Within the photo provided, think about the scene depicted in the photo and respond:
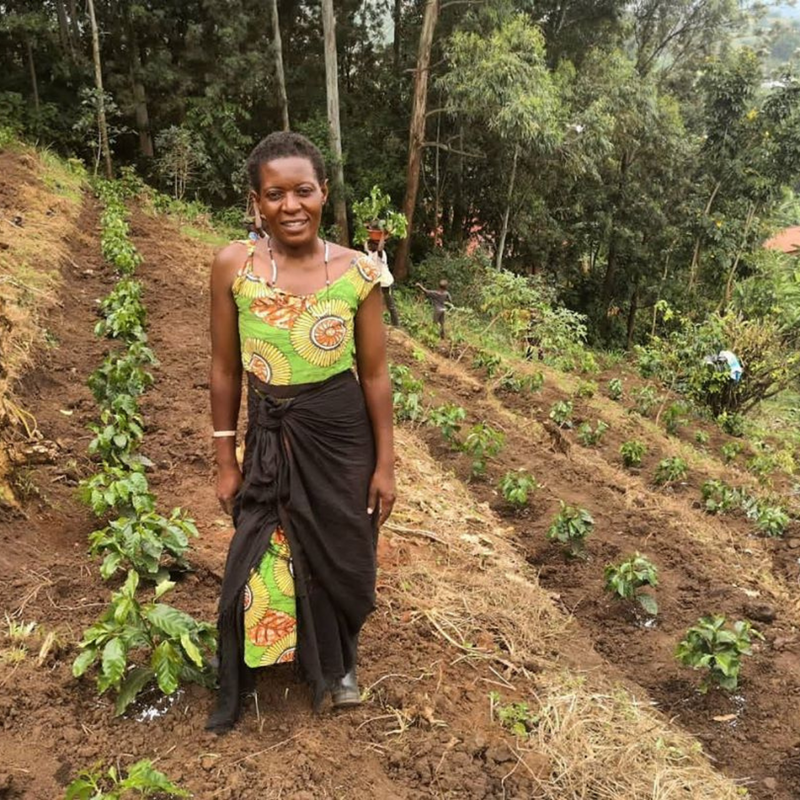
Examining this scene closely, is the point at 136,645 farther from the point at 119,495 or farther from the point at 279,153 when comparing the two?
the point at 279,153

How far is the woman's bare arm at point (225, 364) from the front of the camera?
218 cm

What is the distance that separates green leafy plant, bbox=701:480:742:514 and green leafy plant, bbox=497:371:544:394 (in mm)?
2843

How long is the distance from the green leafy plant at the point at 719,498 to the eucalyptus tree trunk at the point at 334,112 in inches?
469

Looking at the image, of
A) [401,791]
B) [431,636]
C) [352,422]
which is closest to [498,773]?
[401,791]

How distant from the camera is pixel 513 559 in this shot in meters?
4.55

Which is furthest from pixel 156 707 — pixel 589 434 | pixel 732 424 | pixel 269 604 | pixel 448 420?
pixel 732 424

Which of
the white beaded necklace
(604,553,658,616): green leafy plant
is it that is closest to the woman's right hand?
the white beaded necklace

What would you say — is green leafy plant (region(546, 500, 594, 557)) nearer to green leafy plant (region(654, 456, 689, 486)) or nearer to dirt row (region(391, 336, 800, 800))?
dirt row (region(391, 336, 800, 800))

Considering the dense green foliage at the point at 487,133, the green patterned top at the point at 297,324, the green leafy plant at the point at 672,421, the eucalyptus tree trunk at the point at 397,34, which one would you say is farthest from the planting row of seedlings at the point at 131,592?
the eucalyptus tree trunk at the point at 397,34

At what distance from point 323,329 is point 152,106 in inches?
782

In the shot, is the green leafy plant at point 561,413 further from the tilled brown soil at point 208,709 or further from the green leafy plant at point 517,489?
the tilled brown soil at point 208,709

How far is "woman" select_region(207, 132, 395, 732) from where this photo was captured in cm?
217

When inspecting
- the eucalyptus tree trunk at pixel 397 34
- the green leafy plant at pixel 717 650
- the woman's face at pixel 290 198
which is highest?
the eucalyptus tree trunk at pixel 397 34

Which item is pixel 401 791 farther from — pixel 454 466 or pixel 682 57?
pixel 682 57
